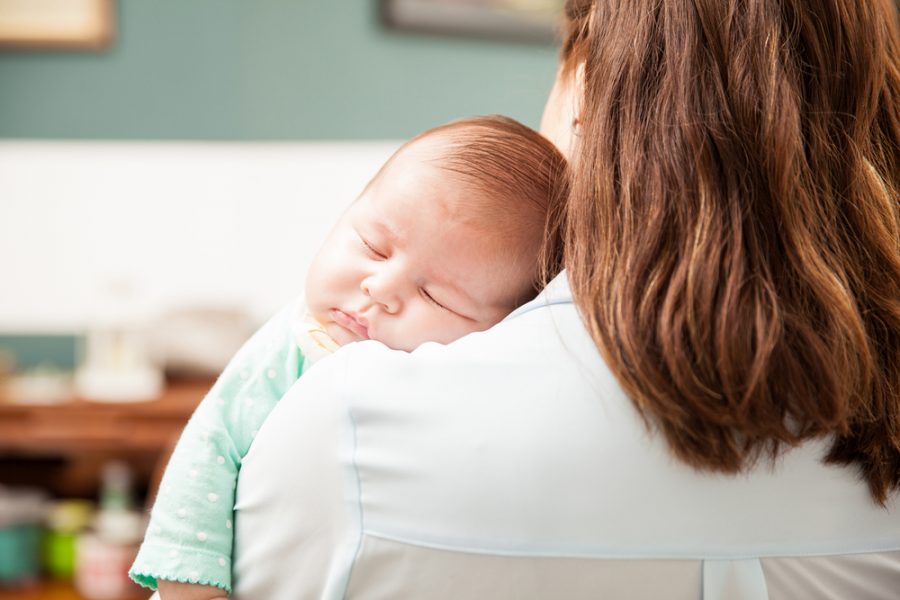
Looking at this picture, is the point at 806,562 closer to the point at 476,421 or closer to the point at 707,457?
the point at 707,457

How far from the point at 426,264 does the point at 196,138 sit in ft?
7.91

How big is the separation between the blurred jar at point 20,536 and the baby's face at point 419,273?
87.8 inches

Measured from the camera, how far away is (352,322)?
993 millimetres

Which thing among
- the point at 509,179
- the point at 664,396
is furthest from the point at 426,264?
the point at 664,396

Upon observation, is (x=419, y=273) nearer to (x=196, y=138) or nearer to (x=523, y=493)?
(x=523, y=493)

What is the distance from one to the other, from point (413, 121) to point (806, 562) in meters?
2.62

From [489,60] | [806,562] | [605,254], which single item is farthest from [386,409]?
[489,60]

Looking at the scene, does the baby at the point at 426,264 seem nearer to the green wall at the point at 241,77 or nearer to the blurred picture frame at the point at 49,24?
the green wall at the point at 241,77

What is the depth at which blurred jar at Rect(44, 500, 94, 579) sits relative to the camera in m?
2.89

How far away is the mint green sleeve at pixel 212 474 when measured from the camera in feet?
2.80

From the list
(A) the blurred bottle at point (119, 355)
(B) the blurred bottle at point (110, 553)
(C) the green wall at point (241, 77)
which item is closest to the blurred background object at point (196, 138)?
(C) the green wall at point (241, 77)

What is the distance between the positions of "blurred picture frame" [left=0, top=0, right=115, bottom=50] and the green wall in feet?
0.15

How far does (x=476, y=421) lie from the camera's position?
2.39ft

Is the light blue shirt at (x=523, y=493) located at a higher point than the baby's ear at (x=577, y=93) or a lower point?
lower
